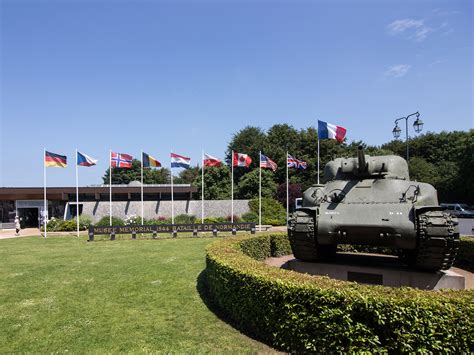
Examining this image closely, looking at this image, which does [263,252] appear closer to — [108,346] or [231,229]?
[108,346]

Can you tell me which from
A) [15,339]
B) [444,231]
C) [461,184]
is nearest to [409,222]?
[444,231]

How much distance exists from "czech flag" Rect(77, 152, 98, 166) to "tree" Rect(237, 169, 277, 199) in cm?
2370

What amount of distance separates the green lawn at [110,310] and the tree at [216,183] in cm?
3684

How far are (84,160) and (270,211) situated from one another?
62.6 ft

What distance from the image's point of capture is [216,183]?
52.3m

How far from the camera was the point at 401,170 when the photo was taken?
408 inches

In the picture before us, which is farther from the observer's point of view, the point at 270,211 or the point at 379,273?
the point at 270,211

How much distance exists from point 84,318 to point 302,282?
4501 millimetres

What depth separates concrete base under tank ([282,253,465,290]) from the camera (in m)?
8.67

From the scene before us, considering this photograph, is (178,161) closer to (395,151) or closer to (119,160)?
(119,160)

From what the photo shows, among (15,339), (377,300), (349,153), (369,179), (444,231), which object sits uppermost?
(349,153)

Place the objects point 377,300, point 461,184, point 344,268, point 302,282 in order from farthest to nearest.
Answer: point 461,184
point 344,268
point 302,282
point 377,300

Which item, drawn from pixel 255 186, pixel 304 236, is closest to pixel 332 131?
pixel 304 236

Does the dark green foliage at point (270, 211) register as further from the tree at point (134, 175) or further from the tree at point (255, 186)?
the tree at point (134, 175)
